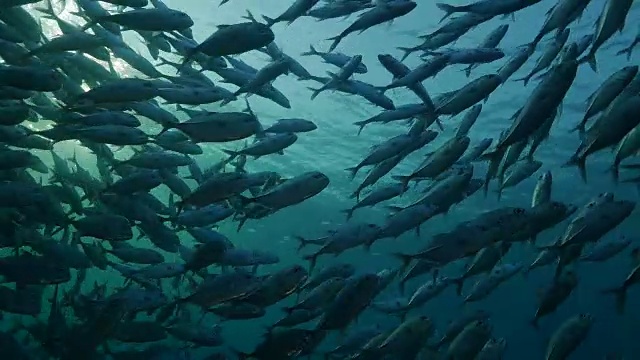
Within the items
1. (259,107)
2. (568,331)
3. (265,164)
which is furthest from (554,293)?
(265,164)

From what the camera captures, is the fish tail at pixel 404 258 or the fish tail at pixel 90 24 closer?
the fish tail at pixel 90 24

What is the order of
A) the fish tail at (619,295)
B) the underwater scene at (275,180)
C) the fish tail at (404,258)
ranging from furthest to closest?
1. the fish tail at (404,258)
2. the fish tail at (619,295)
3. the underwater scene at (275,180)

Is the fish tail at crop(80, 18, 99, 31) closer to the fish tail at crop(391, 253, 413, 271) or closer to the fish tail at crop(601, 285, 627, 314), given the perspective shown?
the fish tail at crop(391, 253, 413, 271)

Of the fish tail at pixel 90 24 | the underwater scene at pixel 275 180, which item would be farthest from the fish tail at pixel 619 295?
the fish tail at pixel 90 24

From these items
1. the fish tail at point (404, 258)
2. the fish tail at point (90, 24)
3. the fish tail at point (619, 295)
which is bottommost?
the fish tail at point (619, 295)

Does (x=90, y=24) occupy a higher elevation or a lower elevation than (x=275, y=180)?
higher

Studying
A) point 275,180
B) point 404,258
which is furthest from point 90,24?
point 404,258

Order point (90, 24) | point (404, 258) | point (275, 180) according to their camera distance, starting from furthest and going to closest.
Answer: point (275, 180) → point (404, 258) → point (90, 24)

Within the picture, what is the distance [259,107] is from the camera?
20.6 m

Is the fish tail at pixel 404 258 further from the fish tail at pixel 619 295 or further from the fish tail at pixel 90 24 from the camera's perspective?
the fish tail at pixel 90 24

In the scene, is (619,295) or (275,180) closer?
(619,295)

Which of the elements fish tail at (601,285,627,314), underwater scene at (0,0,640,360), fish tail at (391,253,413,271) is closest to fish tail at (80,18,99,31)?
underwater scene at (0,0,640,360)

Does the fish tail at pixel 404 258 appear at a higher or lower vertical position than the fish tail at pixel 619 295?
higher

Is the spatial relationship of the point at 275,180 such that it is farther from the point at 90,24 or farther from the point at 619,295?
the point at 619,295
